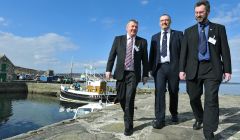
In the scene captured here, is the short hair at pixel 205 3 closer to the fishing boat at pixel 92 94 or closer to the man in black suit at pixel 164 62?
the man in black suit at pixel 164 62

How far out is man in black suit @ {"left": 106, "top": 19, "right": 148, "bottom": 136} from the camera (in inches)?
187

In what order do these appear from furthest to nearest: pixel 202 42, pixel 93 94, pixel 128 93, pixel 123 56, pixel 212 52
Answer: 1. pixel 93 94
2. pixel 123 56
3. pixel 128 93
4. pixel 202 42
5. pixel 212 52

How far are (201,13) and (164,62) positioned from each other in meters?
1.14

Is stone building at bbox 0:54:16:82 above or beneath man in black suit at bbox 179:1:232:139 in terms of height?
above

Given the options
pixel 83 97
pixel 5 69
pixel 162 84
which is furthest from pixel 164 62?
pixel 5 69

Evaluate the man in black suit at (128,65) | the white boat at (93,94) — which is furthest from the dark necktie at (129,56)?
the white boat at (93,94)

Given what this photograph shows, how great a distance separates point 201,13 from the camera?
4207 mm

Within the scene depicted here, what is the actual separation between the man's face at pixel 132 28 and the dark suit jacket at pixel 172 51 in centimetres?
50

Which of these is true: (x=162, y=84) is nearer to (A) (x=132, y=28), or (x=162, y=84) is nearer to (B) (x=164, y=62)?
(B) (x=164, y=62)

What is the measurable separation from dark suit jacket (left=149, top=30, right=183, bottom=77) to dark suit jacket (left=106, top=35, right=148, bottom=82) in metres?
0.21

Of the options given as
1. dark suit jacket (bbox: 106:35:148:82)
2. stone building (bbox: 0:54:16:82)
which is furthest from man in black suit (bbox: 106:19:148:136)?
stone building (bbox: 0:54:16:82)

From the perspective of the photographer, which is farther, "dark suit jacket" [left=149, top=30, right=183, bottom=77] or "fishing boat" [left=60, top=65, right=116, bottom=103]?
"fishing boat" [left=60, top=65, right=116, bottom=103]

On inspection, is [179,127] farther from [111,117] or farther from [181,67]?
[111,117]

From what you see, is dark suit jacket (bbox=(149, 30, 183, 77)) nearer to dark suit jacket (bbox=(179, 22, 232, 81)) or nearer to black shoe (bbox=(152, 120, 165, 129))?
dark suit jacket (bbox=(179, 22, 232, 81))
